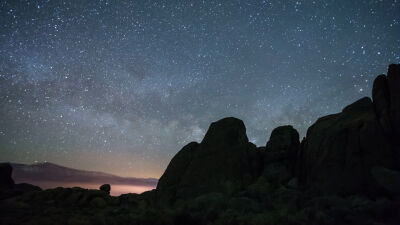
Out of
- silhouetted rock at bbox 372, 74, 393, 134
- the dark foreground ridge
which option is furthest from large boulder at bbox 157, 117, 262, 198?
silhouetted rock at bbox 372, 74, 393, 134

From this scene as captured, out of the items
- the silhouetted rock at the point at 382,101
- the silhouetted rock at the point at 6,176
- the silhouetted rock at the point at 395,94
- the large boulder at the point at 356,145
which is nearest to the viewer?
the large boulder at the point at 356,145

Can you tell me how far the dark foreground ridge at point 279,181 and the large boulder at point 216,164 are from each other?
116 mm

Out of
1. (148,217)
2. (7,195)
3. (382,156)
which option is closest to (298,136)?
(382,156)

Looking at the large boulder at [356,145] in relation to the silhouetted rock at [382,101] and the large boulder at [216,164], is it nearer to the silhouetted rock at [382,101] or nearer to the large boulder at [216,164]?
the silhouetted rock at [382,101]

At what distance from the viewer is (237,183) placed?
26844mm

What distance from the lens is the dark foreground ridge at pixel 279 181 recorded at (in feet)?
50.1

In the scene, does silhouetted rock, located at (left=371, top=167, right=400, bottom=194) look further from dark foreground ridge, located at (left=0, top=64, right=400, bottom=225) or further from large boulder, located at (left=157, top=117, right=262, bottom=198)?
large boulder, located at (left=157, top=117, right=262, bottom=198)

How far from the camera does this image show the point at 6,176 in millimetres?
52125

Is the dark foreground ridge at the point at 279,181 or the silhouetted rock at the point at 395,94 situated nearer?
the dark foreground ridge at the point at 279,181

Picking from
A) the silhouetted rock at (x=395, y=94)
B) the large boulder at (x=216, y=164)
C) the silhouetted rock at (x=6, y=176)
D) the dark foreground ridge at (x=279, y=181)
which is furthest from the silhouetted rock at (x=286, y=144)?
the silhouetted rock at (x=6, y=176)

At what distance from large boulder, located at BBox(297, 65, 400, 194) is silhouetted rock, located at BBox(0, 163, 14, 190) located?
178ft

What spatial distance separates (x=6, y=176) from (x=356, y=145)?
200 ft

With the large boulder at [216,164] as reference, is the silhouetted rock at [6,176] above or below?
below

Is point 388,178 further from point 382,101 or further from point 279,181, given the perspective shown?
point 279,181
